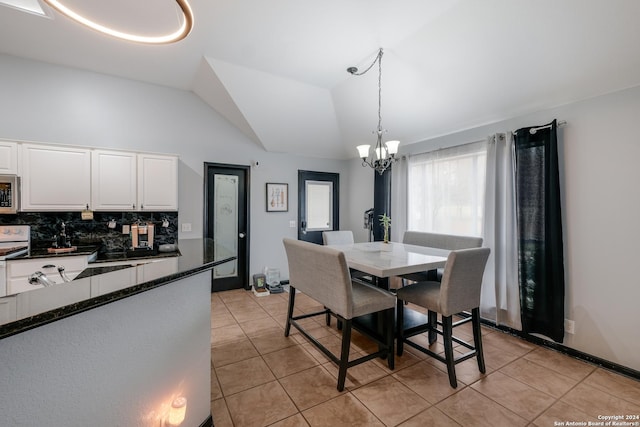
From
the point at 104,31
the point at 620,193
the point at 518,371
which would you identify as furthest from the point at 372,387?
the point at 104,31

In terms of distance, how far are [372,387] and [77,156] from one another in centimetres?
374

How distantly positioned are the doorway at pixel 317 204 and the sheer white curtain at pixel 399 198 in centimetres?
132

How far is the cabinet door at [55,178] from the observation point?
2.91 metres

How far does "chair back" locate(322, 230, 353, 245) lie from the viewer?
145 inches

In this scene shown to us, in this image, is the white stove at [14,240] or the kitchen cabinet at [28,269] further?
the white stove at [14,240]

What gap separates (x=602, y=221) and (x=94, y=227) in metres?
5.29

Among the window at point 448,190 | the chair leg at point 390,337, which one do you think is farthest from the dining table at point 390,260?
the window at point 448,190

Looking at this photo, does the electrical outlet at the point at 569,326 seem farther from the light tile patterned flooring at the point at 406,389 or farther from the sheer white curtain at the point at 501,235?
the sheer white curtain at the point at 501,235

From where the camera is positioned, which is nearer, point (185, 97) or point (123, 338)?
point (123, 338)

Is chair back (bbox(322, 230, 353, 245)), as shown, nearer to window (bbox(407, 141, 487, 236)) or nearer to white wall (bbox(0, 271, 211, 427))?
window (bbox(407, 141, 487, 236))

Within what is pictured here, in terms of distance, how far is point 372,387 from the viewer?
2.15m

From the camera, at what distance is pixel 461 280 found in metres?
2.21

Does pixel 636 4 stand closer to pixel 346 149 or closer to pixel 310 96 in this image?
pixel 310 96

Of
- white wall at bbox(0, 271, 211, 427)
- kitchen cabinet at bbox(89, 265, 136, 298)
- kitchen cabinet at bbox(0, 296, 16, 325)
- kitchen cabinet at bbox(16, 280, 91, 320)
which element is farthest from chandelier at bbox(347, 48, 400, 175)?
kitchen cabinet at bbox(0, 296, 16, 325)
